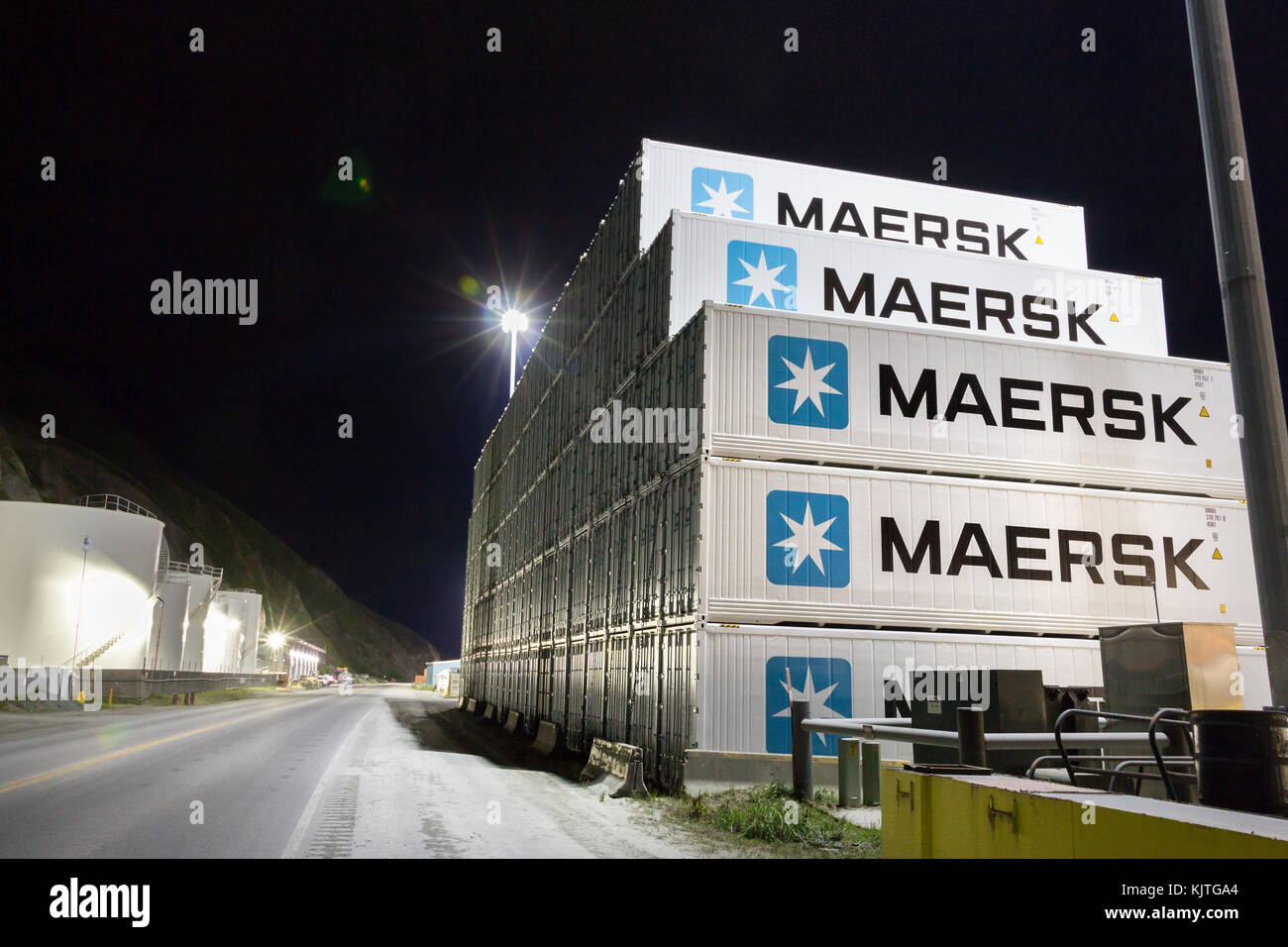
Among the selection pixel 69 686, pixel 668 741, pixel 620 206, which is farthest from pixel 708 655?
pixel 69 686

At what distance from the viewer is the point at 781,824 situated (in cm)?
991

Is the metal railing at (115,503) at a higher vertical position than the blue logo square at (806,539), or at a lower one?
higher

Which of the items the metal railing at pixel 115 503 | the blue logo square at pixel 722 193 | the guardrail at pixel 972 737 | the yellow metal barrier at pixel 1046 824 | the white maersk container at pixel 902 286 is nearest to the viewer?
the yellow metal barrier at pixel 1046 824

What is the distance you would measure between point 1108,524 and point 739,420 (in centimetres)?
742

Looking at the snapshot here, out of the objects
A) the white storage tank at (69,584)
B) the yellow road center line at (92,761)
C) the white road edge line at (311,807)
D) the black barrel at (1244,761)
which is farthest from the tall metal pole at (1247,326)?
the white storage tank at (69,584)

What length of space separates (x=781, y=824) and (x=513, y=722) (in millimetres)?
20326

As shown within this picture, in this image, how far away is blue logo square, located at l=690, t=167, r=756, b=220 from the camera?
70.7 ft

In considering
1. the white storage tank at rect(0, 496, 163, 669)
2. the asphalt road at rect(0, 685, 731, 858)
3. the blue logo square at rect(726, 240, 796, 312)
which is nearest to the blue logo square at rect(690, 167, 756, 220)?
the blue logo square at rect(726, 240, 796, 312)

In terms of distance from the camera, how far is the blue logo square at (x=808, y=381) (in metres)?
15.0

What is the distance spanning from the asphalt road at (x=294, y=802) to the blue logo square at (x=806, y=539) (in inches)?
171

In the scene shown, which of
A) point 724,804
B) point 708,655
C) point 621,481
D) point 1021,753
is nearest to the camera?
point 1021,753

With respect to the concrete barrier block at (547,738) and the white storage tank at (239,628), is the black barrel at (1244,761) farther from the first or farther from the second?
the white storage tank at (239,628)

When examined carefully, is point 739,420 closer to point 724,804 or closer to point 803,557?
point 803,557
